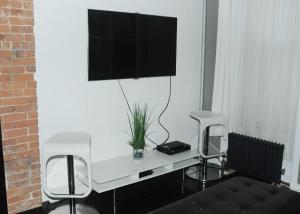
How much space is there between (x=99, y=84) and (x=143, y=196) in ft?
3.98

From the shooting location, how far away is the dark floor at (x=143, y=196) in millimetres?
3123

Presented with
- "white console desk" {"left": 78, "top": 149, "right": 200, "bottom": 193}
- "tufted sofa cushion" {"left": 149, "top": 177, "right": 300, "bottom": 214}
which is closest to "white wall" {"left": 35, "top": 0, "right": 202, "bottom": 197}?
"white console desk" {"left": 78, "top": 149, "right": 200, "bottom": 193}

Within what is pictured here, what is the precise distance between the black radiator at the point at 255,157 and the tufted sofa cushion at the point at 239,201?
997 millimetres

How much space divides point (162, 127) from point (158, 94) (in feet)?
1.37

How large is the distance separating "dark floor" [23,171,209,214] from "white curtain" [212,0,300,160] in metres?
0.96

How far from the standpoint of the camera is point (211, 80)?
4.28m

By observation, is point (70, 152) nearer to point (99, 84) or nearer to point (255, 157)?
point (99, 84)

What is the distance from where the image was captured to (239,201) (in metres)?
2.38

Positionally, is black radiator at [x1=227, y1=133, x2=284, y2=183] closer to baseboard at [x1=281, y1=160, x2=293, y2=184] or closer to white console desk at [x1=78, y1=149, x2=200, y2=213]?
baseboard at [x1=281, y1=160, x2=293, y2=184]

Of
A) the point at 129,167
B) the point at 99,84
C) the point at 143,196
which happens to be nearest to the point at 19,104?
the point at 99,84

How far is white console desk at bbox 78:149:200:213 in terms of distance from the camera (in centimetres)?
305

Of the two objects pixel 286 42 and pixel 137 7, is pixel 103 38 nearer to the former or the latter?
pixel 137 7

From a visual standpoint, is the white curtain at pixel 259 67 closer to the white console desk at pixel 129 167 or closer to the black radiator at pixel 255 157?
the black radiator at pixel 255 157

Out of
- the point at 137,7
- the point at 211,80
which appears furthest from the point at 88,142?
the point at 211,80
